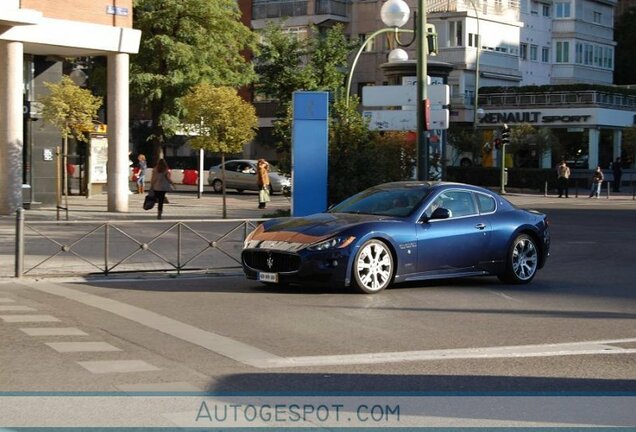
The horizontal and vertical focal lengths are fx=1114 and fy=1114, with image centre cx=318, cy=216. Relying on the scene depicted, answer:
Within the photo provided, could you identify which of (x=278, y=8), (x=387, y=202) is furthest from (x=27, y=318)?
(x=278, y=8)

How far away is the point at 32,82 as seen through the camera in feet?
105

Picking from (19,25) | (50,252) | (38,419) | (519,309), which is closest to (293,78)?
(19,25)

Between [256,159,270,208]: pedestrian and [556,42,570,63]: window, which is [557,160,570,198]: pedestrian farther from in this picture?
[556,42,570,63]: window

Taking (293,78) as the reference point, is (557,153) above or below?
below

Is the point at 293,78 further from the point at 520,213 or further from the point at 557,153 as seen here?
the point at 520,213

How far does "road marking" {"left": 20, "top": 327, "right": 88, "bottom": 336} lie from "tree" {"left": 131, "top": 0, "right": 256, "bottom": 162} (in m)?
36.9

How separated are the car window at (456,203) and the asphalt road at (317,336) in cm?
104

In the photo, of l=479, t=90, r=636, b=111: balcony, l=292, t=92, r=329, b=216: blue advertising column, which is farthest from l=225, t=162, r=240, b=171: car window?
l=292, t=92, r=329, b=216: blue advertising column

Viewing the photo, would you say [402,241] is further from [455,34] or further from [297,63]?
[455,34]

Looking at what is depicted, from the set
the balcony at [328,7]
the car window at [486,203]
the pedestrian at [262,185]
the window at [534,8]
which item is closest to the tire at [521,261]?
the car window at [486,203]

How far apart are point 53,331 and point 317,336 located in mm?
2522

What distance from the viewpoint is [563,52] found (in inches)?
2972

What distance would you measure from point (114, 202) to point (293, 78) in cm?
3013

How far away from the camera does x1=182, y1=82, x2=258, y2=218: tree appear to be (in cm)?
3309
